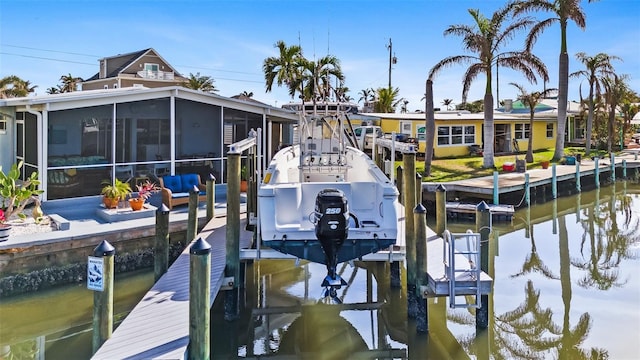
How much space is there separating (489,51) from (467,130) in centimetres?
634

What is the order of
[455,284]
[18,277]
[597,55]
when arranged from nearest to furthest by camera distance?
[455,284]
[18,277]
[597,55]

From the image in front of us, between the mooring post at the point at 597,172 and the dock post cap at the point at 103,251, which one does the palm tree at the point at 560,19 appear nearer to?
the mooring post at the point at 597,172

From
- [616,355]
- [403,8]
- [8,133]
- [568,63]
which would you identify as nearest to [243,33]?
[403,8]

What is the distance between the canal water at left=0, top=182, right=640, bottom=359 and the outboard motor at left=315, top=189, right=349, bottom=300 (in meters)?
1.21

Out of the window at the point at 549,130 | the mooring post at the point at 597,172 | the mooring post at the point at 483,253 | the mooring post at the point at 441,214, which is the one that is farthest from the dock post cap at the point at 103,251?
the window at the point at 549,130

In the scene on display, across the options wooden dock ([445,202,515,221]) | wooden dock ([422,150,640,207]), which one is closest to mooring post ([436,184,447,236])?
wooden dock ([422,150,640,207])

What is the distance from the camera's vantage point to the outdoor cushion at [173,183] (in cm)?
1222

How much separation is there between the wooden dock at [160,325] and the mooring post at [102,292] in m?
0.17

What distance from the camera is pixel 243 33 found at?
56.4 ft

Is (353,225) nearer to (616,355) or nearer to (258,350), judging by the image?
(258,350)

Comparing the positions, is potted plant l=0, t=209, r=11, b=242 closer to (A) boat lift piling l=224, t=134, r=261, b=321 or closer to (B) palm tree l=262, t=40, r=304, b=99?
(A) boat lift piling l=224, t=134, r=261, b=321

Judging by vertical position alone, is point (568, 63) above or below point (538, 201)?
above

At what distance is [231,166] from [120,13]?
44.2ft

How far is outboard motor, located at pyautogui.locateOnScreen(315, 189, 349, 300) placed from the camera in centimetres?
600
